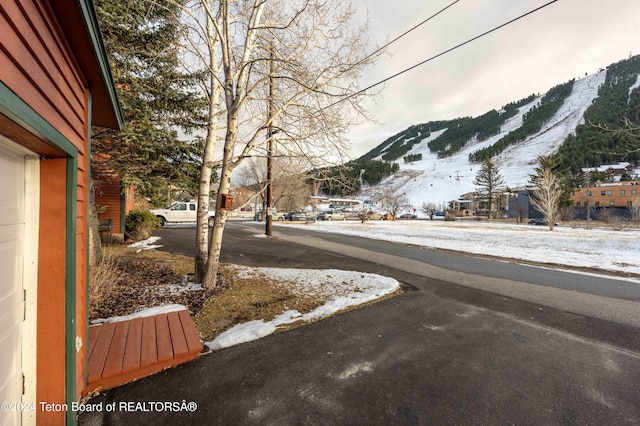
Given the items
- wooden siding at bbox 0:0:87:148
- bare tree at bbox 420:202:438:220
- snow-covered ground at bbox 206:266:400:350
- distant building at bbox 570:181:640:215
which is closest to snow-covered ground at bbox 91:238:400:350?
snow-covered ground at bbox 206:266:400:350

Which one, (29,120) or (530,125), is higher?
(530,125)

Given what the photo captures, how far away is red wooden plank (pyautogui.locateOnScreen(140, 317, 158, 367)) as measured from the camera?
2.46 m

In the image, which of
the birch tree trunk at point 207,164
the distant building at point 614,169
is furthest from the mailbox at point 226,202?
the distant building at point 614,169

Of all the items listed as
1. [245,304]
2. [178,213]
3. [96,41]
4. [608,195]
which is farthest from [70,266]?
[608,195]

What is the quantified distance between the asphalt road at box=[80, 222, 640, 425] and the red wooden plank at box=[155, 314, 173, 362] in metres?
0.17

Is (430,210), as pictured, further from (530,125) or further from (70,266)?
(530,125)

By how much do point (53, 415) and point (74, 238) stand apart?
1171 millimetres

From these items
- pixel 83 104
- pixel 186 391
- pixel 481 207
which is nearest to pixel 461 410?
pixel 186 391

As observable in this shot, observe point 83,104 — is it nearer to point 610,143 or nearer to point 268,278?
point 268,278

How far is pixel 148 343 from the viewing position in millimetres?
2752

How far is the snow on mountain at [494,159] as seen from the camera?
94.1 metres

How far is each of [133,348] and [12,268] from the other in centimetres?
152

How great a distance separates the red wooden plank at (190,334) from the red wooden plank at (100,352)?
71cm

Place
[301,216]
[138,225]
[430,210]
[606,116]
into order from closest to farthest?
[138,225] → [301,216] → [430,210] → [606,116]
